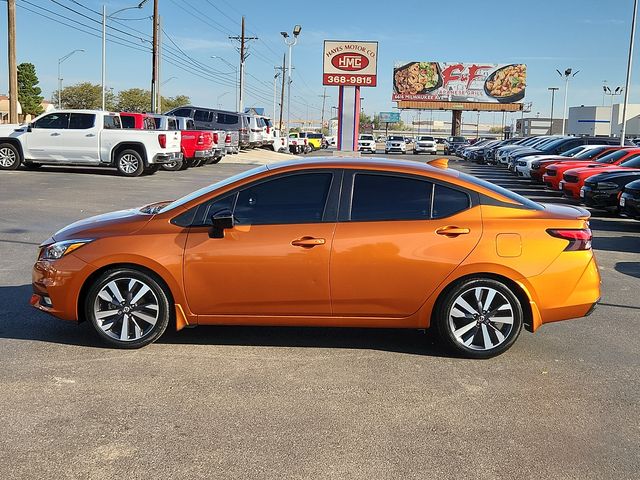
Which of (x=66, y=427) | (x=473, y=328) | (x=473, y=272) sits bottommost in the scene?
(x=66, y=427)

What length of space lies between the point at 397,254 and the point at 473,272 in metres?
0.61

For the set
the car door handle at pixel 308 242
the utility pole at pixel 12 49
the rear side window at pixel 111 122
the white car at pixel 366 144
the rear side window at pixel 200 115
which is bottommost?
the car door handle at pixel 308 242

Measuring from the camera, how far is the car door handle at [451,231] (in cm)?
537

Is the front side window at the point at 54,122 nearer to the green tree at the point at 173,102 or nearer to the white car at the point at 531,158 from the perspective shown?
the white car at the point at 531,158

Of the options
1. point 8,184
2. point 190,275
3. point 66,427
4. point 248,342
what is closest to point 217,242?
point 190,275

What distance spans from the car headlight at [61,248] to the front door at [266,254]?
918 mm

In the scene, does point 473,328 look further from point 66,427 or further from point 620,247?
point 620,247

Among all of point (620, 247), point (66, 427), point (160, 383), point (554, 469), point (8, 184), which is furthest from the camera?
point (8, 184)

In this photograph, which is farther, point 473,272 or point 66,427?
point 473,272

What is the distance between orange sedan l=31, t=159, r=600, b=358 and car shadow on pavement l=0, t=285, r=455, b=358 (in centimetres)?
33

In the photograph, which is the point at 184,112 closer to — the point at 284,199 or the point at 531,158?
the point at 531,158

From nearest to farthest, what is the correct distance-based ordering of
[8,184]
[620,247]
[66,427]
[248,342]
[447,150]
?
[66,427], [248,342], [620,247], [8,184], [447,150]

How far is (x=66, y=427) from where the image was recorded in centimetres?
411

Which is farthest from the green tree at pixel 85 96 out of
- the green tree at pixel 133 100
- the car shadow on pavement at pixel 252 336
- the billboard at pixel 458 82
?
the car shadow on pavement at pixel 252 336
